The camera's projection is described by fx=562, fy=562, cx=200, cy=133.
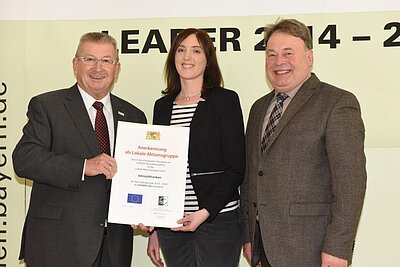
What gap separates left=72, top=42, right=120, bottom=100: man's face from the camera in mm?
2951

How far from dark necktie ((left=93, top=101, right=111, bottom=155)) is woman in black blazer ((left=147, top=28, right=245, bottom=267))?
0.33 m

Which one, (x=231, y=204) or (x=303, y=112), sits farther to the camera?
(x=231, y=204)

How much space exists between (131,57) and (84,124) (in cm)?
113

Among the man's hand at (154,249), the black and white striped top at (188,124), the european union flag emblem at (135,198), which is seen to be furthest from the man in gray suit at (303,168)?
the man's hand at (154,249)

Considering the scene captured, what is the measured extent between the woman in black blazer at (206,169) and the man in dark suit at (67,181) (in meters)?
0.36

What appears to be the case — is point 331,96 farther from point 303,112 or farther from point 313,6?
point 313,6

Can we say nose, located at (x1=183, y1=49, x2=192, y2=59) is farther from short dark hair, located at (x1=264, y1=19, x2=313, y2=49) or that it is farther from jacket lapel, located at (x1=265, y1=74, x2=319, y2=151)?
jacket lapel, located at (x1=265, y1=74, x2=319, y2=151)

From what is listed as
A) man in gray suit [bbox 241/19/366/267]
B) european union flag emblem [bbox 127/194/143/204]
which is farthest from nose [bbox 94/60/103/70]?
man in gray suit [bbox 241/19/366/267]

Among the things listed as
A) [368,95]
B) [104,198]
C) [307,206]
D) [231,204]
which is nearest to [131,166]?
[104,198]

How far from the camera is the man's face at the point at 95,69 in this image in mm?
2951

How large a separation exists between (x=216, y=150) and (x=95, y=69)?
0.76m

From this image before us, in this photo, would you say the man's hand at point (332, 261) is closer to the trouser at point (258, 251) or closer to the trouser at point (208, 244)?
the trouser at point (258, 251)

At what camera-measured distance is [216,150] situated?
2.95m

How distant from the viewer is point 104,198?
286 cm
